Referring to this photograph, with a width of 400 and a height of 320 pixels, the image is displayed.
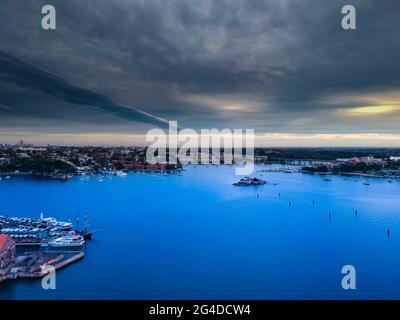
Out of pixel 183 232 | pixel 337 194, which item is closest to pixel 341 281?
pixel 183 232

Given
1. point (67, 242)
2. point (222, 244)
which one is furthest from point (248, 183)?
point (67, 242)

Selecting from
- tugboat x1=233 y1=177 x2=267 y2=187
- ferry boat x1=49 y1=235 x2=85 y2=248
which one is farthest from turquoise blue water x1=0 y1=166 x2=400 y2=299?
tugboat x1=233 y1=177 x2=267 y2=187

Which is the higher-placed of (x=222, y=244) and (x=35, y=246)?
(x=35, y=246)

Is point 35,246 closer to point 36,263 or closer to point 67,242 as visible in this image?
point 67,242

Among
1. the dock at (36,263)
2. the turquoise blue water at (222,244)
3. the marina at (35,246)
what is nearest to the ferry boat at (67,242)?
the marina at (35,246)

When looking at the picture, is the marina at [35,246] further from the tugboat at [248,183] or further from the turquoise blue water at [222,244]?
the tugboat at [248,183]

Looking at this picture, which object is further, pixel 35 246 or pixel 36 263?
pixel 35 246

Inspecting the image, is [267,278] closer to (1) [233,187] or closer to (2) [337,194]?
(2) [337,194]

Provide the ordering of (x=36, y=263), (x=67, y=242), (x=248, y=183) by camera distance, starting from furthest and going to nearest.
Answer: (x=248, y=183), (x=67, y=242), (x=36, y=263)
